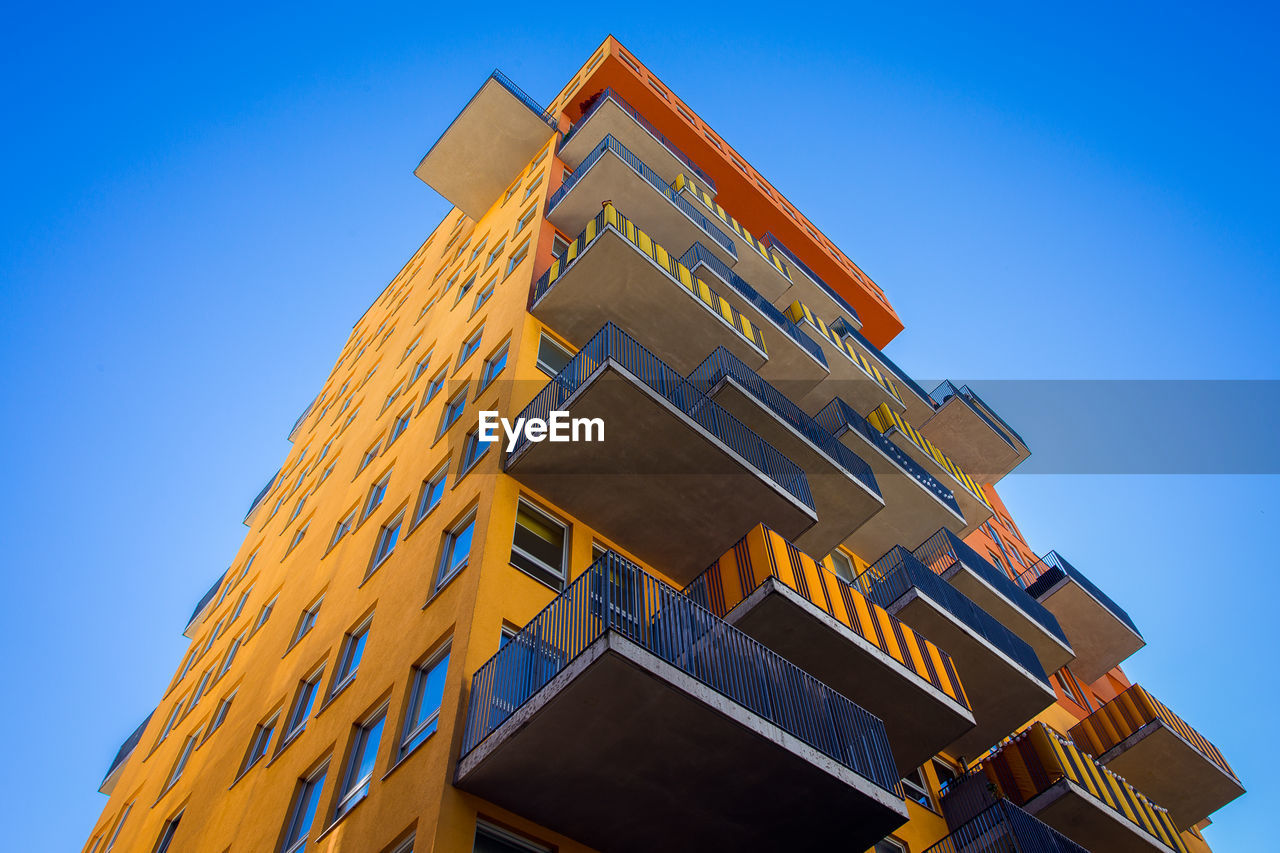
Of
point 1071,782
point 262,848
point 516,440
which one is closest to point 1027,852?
point 1071,782

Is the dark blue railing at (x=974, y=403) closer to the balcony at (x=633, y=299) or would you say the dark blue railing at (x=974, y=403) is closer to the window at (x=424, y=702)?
the balcony at (x=633, y=299)

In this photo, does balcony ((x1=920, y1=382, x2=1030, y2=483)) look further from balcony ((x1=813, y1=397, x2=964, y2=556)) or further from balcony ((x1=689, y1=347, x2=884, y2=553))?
balcony ((x1=689, y1=347, x2=884, y2=553))

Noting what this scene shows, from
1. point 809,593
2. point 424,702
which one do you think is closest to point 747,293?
point 809,593

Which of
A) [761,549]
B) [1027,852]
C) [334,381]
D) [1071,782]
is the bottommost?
[1027,852]

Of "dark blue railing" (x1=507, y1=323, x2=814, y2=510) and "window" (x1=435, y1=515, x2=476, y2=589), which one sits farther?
"dark blue railing" (x1=507, y1=323, x2=814, y2=510)

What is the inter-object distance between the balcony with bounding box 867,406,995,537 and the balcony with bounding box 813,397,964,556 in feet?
3.73

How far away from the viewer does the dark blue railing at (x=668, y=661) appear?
33.8ft

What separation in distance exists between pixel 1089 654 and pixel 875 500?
11056 millimetres

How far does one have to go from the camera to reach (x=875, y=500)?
18.5 meters

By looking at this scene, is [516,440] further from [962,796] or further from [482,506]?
[962,796]

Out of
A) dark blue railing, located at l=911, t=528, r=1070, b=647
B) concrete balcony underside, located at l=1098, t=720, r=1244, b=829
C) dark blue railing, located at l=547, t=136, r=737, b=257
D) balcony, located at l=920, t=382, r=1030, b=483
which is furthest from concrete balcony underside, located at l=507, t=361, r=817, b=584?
balcony, located at l=920, t=382, r=1030, b=483

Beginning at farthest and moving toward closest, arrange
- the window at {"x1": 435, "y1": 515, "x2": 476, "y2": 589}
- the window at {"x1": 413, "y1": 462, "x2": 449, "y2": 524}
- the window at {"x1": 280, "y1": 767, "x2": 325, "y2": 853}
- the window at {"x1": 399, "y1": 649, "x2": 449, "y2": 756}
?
the window at {"x1": 413, "y1": 462, "x2": 449, "y2": 524} → the window at {"x1": 435, "y1": 515, "x2": 476, "y2": 589} → the window at {"x1": 280, "y1": 767, "x2": 325, "y2": 853} → the window at {"x1": 399, "y1": 649, "x2": 449, "y2": 756}

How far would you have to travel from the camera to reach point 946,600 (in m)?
17.2

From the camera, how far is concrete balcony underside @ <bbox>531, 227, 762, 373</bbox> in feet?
59.6
